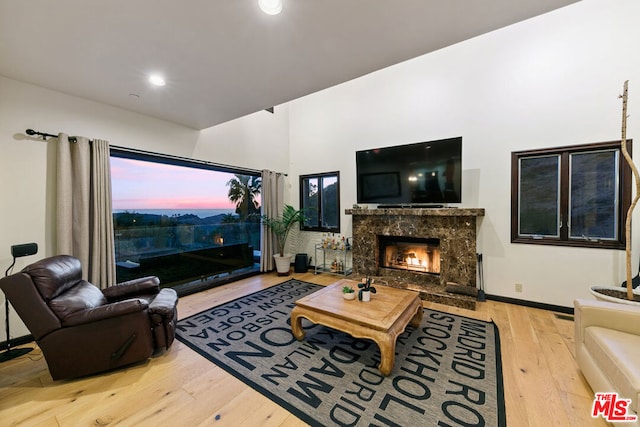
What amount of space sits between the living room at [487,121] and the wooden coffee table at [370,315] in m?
2.02

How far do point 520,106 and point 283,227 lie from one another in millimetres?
4489

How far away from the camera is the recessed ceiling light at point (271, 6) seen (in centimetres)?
158

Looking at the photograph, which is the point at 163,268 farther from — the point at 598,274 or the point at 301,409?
the point at 598,274

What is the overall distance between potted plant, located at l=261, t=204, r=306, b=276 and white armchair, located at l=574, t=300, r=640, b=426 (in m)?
4.26

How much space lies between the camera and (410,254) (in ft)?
14.7

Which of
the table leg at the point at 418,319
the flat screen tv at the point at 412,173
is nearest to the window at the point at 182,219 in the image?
the flat screen tv at the point at 412,173

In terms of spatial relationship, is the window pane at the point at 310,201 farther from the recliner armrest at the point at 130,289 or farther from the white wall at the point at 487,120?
the recliner armrest at the point at 130,289

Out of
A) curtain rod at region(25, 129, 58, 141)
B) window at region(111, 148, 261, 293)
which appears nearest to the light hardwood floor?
window at region(111, 148, 261, 293)

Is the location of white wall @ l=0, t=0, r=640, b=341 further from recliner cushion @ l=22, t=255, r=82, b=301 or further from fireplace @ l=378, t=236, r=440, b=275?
recliner cushion @ l=22, t=255, r=82, b=301

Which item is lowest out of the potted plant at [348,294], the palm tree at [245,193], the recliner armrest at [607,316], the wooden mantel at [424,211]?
the potted plant at [348,294]

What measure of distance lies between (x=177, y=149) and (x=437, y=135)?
14.0 ft

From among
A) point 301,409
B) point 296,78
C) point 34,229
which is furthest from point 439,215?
point 34,229

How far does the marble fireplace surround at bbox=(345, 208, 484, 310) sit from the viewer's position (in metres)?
3.64

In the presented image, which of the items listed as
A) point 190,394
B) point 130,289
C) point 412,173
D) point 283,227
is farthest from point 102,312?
point 412,173
